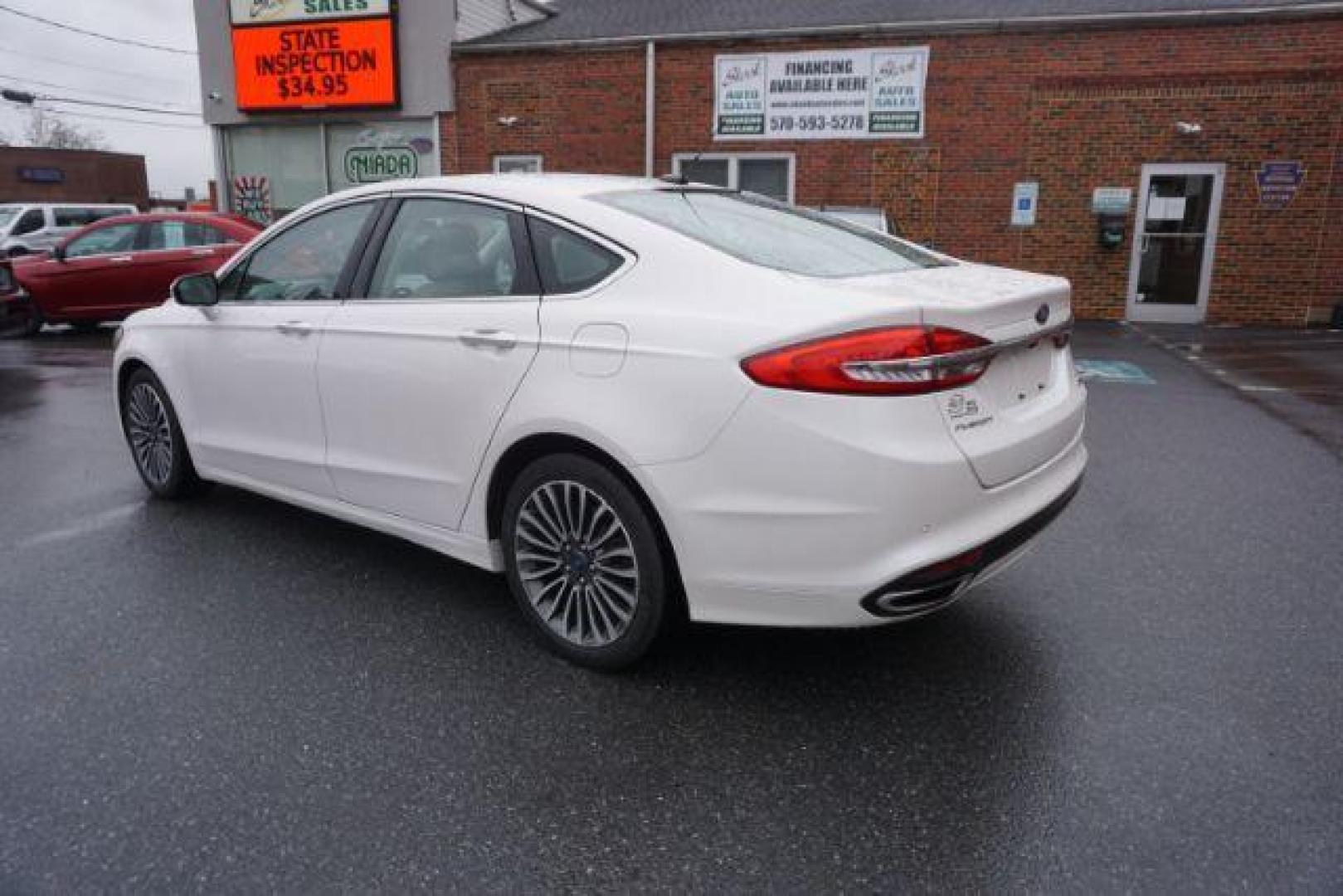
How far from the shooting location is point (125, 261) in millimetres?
12336

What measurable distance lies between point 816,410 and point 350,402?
6.52ft

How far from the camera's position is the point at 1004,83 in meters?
13.9

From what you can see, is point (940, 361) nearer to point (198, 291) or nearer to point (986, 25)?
point (198, 291)

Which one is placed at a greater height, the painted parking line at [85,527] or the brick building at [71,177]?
the brick building at [71,177]

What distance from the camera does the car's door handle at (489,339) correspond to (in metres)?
3.16

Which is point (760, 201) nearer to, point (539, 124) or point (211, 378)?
point (211, 378)

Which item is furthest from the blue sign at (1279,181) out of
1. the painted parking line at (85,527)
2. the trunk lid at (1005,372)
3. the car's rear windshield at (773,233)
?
the painted parking line at (85,527)

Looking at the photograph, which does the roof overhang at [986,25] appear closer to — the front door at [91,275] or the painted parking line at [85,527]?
the front door at [91,275]

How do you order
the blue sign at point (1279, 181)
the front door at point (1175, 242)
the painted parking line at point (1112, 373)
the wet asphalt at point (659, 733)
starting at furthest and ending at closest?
the front door at point (1175, 242), the blue sign at point (1279, 181), the painted parking line at point (1112, 373), the wet asphalt at point (659, 733)

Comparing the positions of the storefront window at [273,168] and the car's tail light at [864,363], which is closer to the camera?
the car's tail light at [864,363]

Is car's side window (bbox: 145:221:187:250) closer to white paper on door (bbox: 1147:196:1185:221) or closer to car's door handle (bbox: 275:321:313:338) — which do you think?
car's door handle (bbox: 275:321:313:338)

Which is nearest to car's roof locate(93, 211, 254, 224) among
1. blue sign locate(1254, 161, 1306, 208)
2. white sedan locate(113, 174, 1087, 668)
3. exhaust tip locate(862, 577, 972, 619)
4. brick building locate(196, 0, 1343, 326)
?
brick building locate(196, 0, 1343, 326)

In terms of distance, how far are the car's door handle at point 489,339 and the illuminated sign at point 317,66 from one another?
599 inches

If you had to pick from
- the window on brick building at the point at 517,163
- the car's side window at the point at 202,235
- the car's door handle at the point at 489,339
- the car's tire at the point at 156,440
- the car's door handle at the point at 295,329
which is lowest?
the car's tire at the point at 156,440
